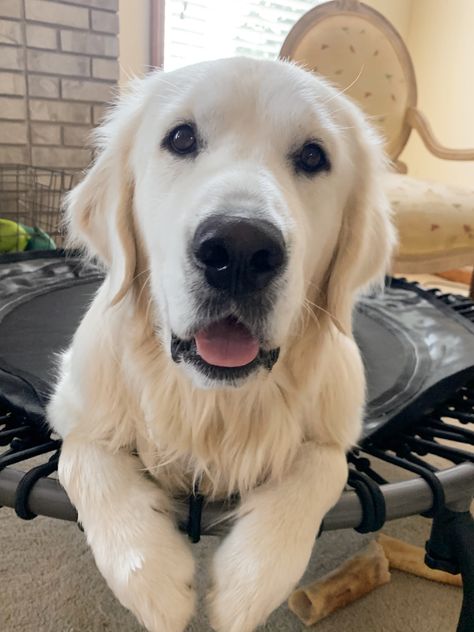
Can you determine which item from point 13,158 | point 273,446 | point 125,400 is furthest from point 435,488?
point 13,158

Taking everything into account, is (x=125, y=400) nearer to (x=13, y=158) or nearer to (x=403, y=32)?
(x=13, y=158)

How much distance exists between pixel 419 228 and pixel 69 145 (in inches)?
70.0

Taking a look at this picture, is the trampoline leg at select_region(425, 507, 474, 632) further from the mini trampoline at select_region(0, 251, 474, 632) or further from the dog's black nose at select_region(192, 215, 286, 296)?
the dog's black nose at select_region(192, 215, 286, 296)

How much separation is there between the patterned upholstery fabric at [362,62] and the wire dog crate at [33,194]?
130 centimetres

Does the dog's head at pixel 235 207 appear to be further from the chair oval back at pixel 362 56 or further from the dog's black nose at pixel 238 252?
the chair oval back at pixel 362 56

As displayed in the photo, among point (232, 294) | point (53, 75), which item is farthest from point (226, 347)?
point (53, 75)

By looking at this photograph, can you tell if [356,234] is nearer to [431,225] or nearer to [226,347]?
[226,347]

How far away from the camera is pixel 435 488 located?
93 cm

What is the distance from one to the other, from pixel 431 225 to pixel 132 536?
1.75 metres

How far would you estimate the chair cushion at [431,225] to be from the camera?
215 cm

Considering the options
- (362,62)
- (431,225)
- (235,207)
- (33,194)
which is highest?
(362,62)

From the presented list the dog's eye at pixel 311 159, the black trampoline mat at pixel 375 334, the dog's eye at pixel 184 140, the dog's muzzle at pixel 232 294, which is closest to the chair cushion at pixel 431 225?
the black trampoline mat at pixel 375 334

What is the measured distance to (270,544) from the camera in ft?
2.54

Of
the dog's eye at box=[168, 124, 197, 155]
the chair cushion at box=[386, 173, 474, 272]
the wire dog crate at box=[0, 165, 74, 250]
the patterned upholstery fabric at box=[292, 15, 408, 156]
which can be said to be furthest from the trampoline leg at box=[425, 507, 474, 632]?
the wire dog crate at box=[0, 165, 74, 250]
